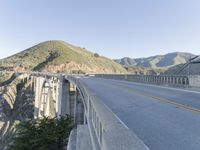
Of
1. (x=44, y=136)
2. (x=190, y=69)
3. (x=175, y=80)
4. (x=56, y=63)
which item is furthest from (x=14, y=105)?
(x=44, y=136)

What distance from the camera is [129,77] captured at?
1598 inches

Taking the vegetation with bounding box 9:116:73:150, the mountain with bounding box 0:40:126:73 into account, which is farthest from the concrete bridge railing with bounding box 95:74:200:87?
the mountain with bounding box 0:40:126:73

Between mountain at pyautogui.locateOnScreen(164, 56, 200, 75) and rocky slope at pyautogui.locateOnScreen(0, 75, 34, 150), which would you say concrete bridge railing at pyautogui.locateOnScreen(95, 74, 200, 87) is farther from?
rocky slope at pyautogui.locateOnScreen(0, 75, 34, 150)

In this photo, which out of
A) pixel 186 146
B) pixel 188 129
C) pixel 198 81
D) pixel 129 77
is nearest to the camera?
pixel 186 146

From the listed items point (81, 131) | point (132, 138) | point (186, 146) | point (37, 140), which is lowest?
point (37, 140)

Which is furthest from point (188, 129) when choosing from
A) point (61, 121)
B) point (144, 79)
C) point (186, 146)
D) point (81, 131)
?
point (144, 79)

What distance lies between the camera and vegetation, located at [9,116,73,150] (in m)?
14.9

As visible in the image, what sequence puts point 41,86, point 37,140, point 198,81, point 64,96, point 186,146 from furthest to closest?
point 41,86 → point 64,96 → point 198,81 → point 37,140 → point 186,146

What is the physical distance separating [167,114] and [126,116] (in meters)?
1.46

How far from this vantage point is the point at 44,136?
1530 cm

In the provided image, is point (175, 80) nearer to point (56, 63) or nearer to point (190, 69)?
point (190, 69)

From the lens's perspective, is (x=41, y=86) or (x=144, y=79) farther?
(x=41, y=86)

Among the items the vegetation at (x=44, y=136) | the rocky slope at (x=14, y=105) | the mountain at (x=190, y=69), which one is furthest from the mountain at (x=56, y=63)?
the vegetation at (x=44, y=136)

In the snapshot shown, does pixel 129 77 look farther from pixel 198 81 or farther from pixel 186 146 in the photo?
pixel 186 146
